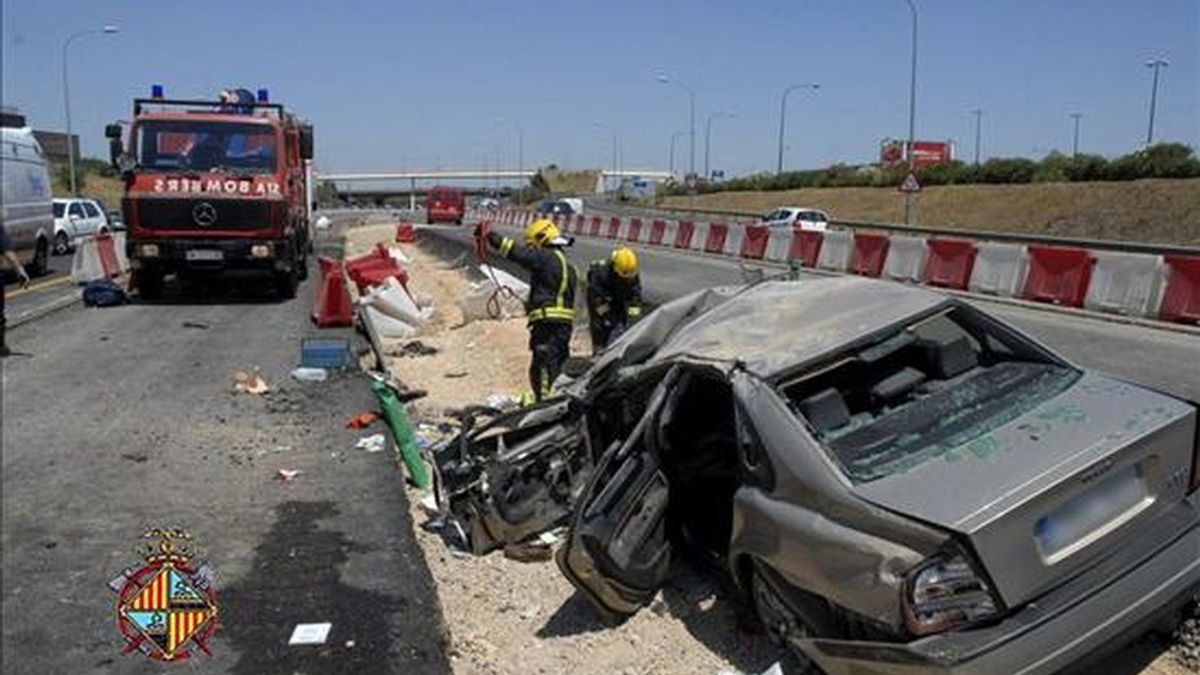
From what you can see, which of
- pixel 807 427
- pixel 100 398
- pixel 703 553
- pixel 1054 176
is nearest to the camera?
pixel 807 427

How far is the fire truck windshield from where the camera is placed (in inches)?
674

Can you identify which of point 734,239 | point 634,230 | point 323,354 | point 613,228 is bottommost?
point 613,228

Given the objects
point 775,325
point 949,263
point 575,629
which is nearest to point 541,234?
point 775,325

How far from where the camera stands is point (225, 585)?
5.45 metres

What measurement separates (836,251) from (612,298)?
1560cm

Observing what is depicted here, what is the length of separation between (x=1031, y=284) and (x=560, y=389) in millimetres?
12301

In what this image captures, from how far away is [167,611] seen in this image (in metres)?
4.76

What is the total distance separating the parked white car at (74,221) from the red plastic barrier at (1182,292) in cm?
2574

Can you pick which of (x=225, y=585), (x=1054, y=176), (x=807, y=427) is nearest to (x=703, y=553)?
(x=807, y=427)

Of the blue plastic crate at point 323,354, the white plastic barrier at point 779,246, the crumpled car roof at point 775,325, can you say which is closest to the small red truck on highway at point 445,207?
the white plastic barrier at point 779,246

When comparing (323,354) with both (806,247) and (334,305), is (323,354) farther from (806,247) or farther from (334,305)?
(806,247)

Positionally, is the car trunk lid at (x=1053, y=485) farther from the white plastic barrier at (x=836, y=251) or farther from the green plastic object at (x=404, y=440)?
the white plastic barrier at (x=836, y=251)

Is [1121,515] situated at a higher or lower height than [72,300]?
higher

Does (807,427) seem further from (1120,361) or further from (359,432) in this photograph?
(1120,361)
